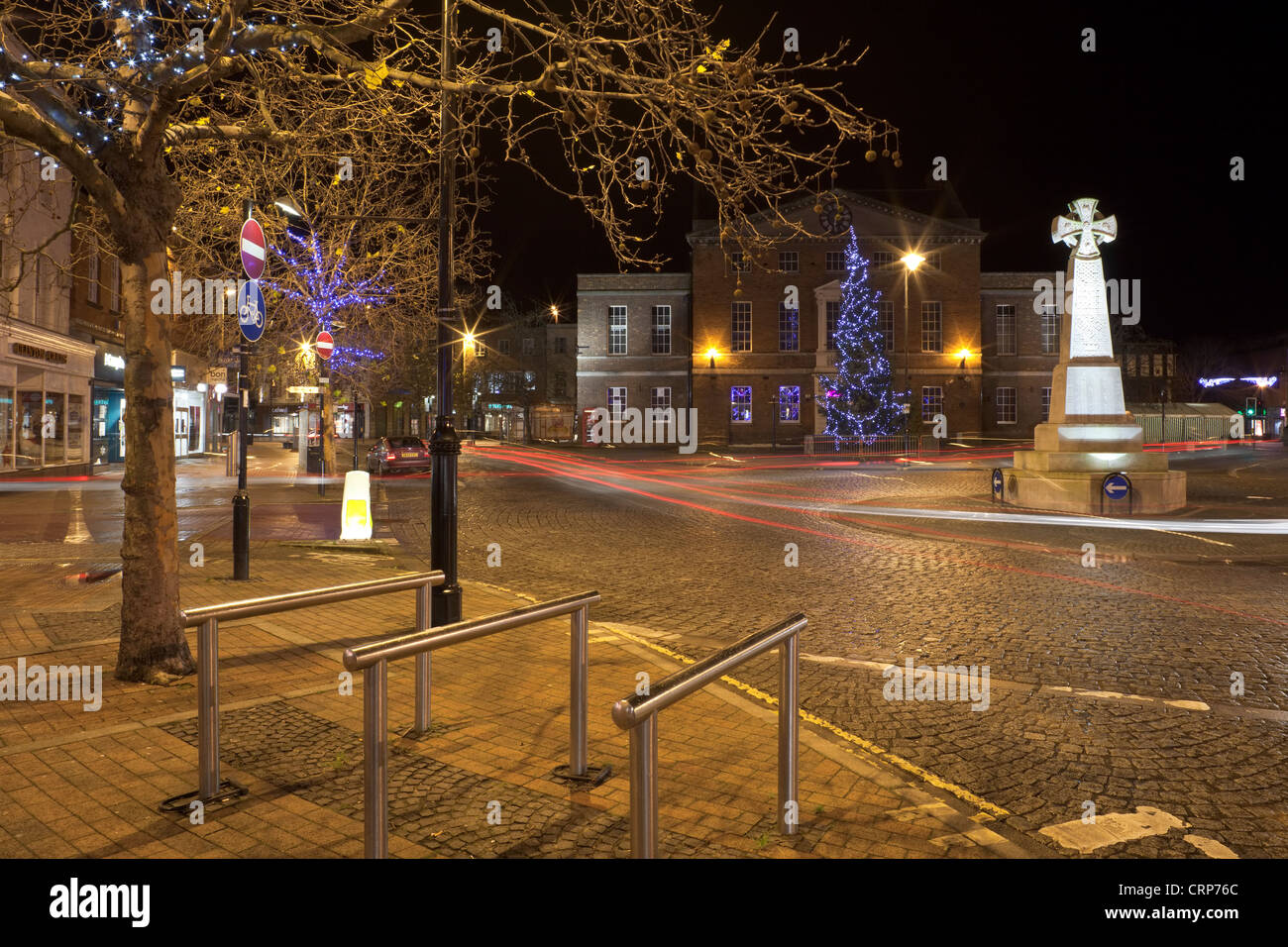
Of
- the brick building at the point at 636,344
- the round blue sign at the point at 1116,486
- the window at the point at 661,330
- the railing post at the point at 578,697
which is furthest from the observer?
the window at the point at 661,330

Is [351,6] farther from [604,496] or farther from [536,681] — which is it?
[604,496]

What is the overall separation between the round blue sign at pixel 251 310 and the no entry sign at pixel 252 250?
15cm

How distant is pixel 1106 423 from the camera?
64.2ft

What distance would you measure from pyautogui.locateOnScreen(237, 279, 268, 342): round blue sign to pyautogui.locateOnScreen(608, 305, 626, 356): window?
46109 mm

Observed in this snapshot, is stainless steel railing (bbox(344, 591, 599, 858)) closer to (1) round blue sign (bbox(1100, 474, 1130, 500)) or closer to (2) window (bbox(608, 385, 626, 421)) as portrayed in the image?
(1) round blue sign (bbox(1100, 474, 1130, 500))

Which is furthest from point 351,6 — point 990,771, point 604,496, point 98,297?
point 98,297

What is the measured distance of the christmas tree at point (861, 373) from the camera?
46125mm

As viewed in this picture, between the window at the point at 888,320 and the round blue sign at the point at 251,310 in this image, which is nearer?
the round blue sign at the point at 251,310

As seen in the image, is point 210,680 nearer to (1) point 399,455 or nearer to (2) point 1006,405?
(1) point 399,455

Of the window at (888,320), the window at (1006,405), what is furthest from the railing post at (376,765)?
the window at (1006,405)

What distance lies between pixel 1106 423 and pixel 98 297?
31873 mm

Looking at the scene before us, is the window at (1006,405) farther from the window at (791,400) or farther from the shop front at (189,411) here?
the shop front at (189,411)

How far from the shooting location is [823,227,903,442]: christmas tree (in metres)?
46.1

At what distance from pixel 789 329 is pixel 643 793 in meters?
51.6
